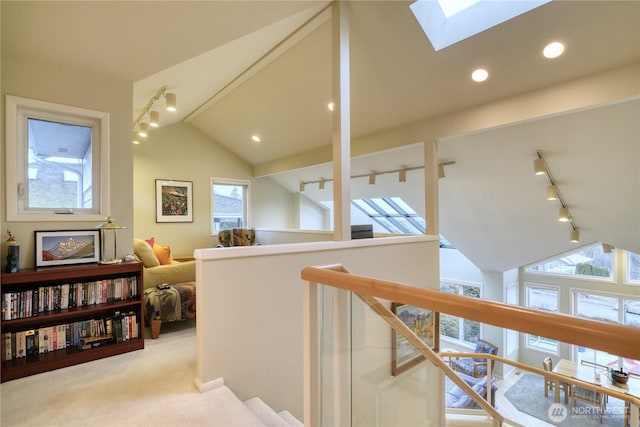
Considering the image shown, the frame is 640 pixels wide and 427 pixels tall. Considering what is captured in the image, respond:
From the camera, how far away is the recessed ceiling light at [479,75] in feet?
10.3

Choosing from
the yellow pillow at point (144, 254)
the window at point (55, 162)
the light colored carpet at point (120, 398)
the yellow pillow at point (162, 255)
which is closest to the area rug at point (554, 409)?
the light colored carpet at point (120, 398)

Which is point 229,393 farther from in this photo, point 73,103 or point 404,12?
point 404,12

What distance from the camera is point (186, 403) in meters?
1.89

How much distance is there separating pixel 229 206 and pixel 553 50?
5774 millimetres

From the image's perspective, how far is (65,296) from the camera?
2379 millimetres

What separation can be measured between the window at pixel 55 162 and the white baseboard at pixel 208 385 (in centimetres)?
168

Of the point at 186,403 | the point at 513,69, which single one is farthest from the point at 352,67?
the point at 186,403

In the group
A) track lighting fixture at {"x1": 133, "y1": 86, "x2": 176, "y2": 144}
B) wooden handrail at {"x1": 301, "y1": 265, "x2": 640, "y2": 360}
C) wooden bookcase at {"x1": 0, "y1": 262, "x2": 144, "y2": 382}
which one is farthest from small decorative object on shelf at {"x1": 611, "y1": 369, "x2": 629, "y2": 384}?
track lighting fixture at {"x1": 133, "y1": 86, "x2": 176, "y2": 144}

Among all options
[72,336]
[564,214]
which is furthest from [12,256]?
[564,214]

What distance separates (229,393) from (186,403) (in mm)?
257

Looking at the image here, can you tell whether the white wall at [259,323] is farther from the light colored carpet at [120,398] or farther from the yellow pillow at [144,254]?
the yellow pillow at [144,254]

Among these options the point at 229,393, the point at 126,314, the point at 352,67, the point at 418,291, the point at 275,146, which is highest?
the point at 352,67

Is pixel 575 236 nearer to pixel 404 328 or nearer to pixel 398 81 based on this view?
pixel 398 81

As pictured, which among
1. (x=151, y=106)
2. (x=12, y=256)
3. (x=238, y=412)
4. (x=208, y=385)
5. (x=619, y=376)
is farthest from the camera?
(x=151, y=106)
